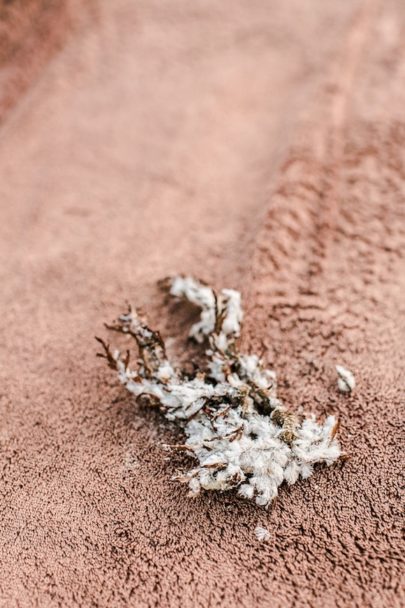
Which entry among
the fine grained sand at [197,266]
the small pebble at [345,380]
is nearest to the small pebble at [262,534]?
the fine grained sand at [197,266]

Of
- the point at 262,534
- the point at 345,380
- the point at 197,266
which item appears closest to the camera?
the point at 262,534

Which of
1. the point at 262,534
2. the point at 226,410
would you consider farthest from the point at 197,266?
the point at 262,534

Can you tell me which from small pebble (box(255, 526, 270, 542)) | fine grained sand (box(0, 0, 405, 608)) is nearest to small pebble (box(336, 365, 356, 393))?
fine grained sand (box(0, 0, 405, 608))

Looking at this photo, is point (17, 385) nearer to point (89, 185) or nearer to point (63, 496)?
point (63, 496)

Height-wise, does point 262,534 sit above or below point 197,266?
below

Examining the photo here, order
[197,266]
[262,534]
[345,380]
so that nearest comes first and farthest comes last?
[262,534] < [345,380] < [197,266]

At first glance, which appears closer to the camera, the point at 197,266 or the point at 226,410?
the point at 226,410

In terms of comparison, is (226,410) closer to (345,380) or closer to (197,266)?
(345,380)
